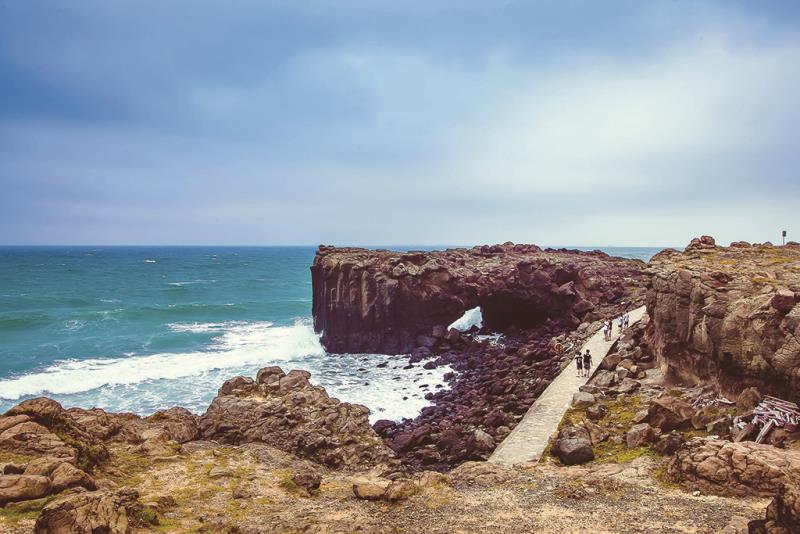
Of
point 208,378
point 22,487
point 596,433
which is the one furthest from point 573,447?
point 208,378

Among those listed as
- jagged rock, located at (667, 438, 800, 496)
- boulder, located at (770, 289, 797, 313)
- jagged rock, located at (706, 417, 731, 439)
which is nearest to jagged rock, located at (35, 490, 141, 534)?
jagged rock, located at (667, 438, 800, 496)

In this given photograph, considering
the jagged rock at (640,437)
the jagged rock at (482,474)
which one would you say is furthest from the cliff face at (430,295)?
the jagged rock at (482,474)

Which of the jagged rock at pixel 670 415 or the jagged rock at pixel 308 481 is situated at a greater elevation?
the jagged rock at pixel 670 415

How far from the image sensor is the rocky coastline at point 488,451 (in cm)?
1220

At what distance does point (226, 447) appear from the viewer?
1914 centimetres

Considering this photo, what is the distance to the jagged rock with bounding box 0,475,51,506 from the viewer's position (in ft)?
38.5

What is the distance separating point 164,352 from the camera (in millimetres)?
48625

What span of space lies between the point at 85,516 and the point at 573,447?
603 inches

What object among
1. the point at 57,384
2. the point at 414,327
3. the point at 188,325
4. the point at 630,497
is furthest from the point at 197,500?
the point at 188,325

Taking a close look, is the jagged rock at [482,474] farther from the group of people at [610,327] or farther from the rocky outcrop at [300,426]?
the group of people at [610,327]

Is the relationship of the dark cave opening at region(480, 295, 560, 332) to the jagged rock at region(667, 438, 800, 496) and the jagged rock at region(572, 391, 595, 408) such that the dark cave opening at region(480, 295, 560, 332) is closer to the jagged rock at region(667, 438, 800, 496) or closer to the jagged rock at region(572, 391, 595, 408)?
the jagged rock at region(572, 391, 595, 408)

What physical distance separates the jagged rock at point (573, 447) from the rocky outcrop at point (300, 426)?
7.14m

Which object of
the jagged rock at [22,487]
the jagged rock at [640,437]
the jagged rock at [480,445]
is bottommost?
the jagged rock at [480,445]

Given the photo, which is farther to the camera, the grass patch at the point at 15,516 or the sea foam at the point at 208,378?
the sea foam at the point at 208,378
